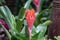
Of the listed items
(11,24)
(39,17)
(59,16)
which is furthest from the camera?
(39,17)

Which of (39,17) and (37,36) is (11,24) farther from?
(39,17)

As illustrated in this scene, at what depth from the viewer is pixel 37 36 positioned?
5.14 feet

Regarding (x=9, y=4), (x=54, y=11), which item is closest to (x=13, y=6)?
(x=9, y=4)

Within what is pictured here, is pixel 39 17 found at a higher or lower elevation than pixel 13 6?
lower

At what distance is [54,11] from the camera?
207 cm

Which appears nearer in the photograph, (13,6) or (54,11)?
(54,11)

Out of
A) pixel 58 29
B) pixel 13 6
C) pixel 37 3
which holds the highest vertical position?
pixel 13 6

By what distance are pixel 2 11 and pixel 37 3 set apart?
84 centimetres

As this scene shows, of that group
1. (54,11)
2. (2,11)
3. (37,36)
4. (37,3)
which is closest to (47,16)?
(37,3)

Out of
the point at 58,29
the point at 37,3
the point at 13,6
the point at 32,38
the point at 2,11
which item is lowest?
the point at 32,38

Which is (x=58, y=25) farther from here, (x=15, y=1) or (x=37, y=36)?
(x=15, y=1)

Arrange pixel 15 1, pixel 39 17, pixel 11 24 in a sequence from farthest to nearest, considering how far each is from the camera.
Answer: pixel 15 1 → pixel 39 17 → pixel 11 24

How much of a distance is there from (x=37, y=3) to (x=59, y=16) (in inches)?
25.1

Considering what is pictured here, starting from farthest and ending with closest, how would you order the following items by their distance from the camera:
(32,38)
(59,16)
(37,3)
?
(37,3) → (59,16) → (32,38)
